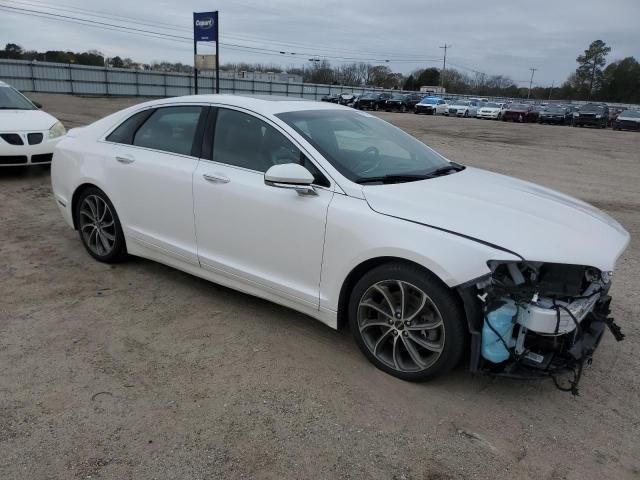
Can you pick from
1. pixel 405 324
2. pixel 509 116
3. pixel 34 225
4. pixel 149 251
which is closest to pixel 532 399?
pixel 405 324

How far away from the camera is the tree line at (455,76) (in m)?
66.5

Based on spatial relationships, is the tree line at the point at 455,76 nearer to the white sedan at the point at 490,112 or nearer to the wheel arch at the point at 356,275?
the white sedan at the point at 490,112

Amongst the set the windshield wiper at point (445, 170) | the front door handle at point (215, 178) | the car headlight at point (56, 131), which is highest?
the windshield wiper at point (445, 170)

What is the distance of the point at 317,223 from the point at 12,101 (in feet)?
27.5

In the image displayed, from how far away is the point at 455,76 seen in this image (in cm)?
11369

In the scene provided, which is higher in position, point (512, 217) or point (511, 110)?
point (512, 217)

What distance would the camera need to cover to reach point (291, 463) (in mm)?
2473

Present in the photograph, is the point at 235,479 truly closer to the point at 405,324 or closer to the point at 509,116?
the point at 405,324

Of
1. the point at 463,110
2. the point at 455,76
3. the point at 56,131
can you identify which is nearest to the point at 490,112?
the point at 463,110

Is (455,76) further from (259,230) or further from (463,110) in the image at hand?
(259,230)

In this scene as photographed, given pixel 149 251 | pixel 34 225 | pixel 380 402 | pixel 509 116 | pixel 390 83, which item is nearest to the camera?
pixel 380 402

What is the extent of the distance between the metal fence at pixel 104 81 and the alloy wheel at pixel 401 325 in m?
34.8

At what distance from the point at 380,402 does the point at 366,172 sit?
1.47 meters

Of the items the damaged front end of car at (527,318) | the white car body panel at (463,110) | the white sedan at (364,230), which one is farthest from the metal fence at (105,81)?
the damaged front end of car at (527,318)
